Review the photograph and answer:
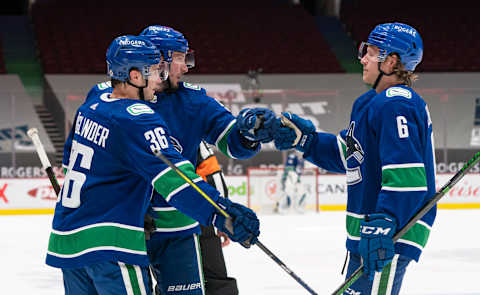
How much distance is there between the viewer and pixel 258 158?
1135 centimetres

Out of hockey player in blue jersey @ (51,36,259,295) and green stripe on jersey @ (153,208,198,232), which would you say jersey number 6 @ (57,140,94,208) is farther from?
green stripe on jersey @ (153,208,198,232)

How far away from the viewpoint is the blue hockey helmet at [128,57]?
2527 mm

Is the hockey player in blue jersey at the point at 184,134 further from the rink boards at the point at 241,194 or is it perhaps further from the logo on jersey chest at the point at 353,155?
the rink boards at the point at 241,194

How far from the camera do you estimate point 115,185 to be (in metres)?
2.46

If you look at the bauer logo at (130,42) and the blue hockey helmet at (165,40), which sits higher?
the bauer logo at (130,42)

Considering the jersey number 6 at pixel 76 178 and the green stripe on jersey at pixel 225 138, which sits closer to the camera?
the jersey number 6 at pixel 76 178

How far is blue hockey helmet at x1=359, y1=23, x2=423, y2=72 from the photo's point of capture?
8.68ft

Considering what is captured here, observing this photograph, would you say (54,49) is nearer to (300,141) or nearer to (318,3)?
(318,3)

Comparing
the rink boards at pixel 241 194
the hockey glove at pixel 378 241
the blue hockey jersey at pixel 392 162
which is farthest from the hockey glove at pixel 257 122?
the rink boards at pixel 241 194

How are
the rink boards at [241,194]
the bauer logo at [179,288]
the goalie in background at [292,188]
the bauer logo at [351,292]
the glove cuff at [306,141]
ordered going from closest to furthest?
1. the bauer logo at [351,292]
2. the bauer logo at [179,288]
3. the glove cuff at [306,141]
4. the goalie in background at [292,188]
5. the rink boards at [241,194]

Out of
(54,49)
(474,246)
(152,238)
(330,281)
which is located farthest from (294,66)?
(152,238)

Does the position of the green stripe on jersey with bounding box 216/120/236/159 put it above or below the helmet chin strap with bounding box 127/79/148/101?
below

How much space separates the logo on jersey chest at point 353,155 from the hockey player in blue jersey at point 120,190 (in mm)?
435

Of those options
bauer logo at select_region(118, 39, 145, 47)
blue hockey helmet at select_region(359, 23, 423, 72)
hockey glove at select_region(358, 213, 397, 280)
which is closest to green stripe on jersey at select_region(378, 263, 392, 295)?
hockey glove at select_region(358, 213, 397, 280)
